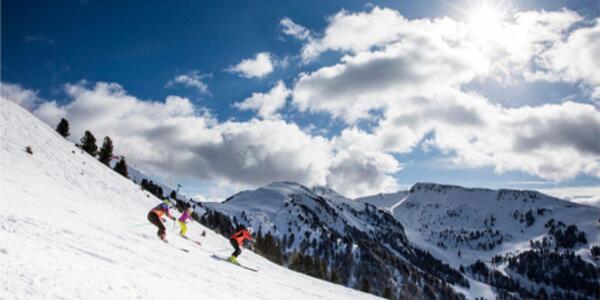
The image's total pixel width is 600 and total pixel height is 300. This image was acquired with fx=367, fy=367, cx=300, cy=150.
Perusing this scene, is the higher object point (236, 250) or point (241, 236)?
point (241, 236)

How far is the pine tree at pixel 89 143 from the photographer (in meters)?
72.2

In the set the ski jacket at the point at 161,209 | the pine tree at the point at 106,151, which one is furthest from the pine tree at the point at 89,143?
the ski jacket at the point at 161,209

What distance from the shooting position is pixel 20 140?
120 feet

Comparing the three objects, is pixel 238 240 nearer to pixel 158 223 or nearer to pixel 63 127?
pixel 158 223

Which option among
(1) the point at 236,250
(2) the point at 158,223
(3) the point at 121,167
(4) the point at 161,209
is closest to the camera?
(2) the point at 158,223

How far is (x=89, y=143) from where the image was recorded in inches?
2869

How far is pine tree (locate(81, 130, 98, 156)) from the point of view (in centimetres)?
7219

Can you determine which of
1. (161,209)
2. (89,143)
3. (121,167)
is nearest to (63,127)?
(89,143)

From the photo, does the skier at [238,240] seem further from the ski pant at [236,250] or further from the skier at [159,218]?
the skier at [159,218]


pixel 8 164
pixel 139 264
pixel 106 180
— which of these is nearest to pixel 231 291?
pixel 139 264

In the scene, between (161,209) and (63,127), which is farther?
(63,127)

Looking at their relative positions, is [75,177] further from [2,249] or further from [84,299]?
[84,299]

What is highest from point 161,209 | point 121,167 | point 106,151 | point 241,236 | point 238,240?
point 106,151

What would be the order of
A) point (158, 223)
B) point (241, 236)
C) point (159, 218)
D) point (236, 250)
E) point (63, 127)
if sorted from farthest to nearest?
point (63, 127)
point (241, 236)
point (236, 250)
point (159, 218)
point (158, 223)
